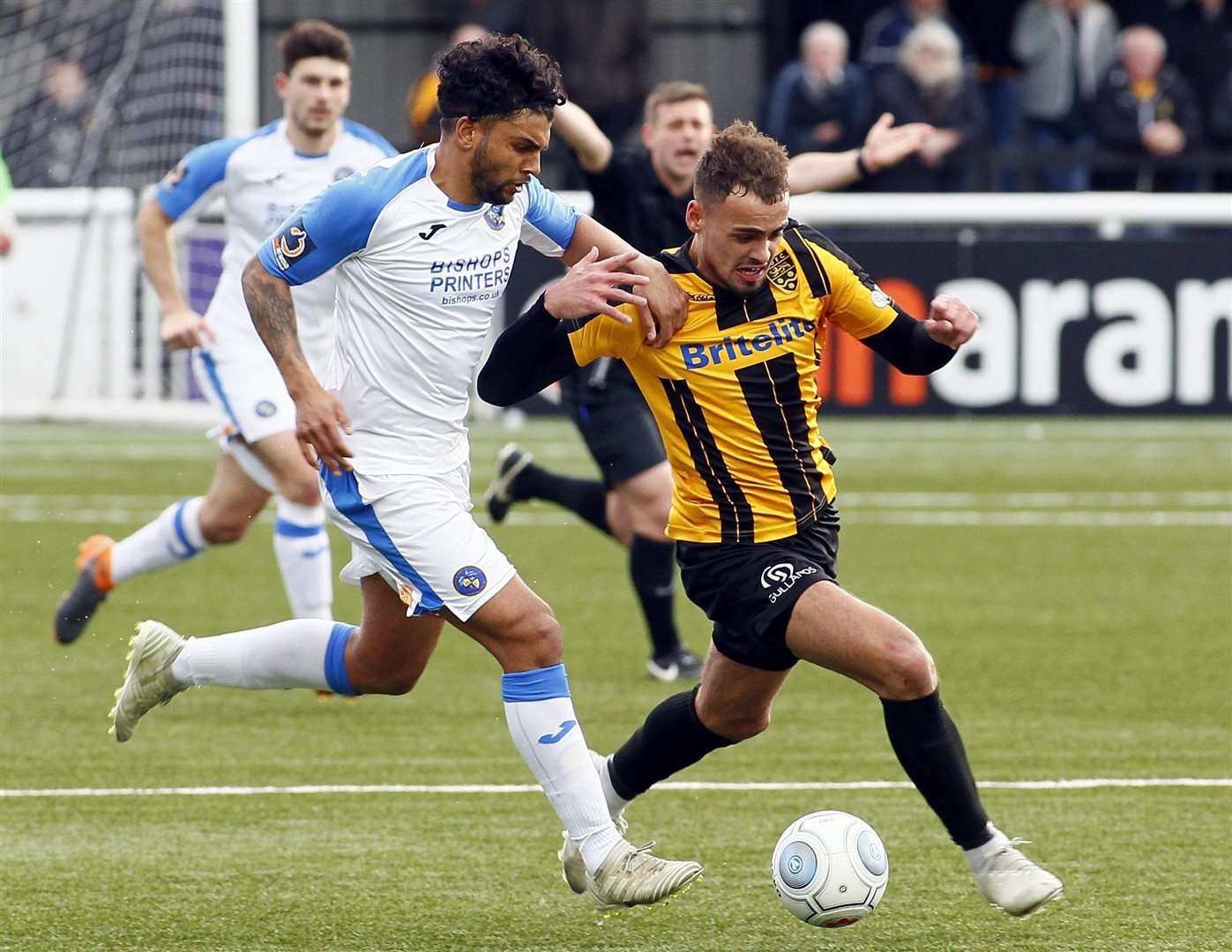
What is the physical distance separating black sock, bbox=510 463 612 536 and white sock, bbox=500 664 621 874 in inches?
146

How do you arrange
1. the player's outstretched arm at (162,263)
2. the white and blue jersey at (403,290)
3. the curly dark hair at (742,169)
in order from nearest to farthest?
the curly dark hair at (742,169)
the white and blue jersey at (403,290)
the player's outstretched arm at (162,263)

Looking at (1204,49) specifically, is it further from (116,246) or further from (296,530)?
(296,530)

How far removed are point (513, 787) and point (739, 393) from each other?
1.74 metres

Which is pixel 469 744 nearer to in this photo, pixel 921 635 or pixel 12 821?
pixel 12 821

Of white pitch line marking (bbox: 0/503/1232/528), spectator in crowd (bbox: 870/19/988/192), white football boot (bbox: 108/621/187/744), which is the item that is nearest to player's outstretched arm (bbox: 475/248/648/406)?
white football boot (bbox: 108/621/187/744)

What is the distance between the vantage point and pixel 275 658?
5668 mm

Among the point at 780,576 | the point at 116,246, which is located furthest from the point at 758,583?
the point at 116,246

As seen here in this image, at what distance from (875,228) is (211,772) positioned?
11.2m

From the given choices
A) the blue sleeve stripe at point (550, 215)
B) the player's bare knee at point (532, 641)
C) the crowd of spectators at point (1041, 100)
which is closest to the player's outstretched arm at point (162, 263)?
the blue sleeve stripe at point (550, 215)

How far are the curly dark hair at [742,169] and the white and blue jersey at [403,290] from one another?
55 centimetres

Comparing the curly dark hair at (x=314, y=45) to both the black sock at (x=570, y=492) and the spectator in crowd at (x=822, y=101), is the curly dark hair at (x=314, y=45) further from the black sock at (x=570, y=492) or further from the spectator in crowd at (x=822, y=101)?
the spectator in crowd at (x=822, y=101)

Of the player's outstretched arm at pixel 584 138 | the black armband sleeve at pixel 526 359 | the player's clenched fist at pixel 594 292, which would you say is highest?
the player's outstretched arm at pixel 584 138

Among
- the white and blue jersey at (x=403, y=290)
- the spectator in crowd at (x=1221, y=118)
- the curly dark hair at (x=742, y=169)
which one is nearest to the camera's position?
the curly dark hair at (x=742, y=169)

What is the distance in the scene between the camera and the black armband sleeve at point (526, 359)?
4992mm
